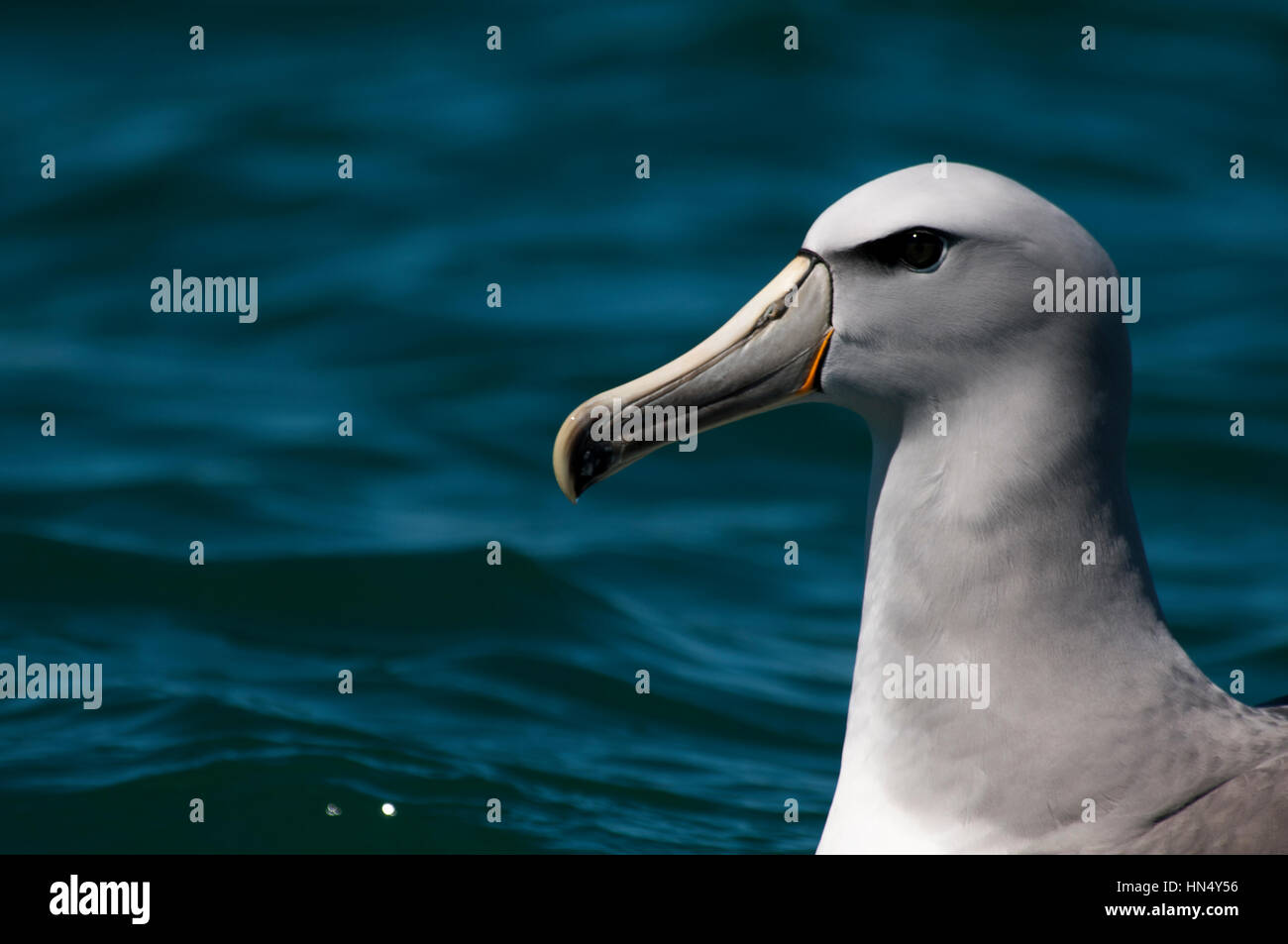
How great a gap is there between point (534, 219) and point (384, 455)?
2961 millimetres

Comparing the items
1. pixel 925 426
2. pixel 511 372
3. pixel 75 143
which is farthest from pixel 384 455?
pixel 925 426

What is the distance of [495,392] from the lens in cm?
898

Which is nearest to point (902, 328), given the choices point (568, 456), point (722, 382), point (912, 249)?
point (912, 249)

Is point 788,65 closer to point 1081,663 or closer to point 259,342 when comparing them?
point 259,342

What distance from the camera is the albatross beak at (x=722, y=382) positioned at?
3.85 m

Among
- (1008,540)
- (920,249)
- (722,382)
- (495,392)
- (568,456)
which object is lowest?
(1008,540)

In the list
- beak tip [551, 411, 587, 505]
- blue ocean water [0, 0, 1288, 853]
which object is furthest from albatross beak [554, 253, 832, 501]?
blue ocean water [0, 0, 1288, 853]

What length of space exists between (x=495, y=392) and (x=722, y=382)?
5.19 metres

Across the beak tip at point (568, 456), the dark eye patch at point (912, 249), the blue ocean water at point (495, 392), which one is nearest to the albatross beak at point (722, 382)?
the beak tip at point (568, 456)

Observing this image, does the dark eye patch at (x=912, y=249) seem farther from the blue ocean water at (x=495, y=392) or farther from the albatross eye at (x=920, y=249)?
the blue ocean water at (x=495, y=392)

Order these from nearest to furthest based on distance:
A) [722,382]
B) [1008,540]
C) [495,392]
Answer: [1008,540]
[722,382]
[495,392]

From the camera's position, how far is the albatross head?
366cm

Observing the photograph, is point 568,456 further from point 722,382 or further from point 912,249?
point 912,249

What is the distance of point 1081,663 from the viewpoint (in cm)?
371
